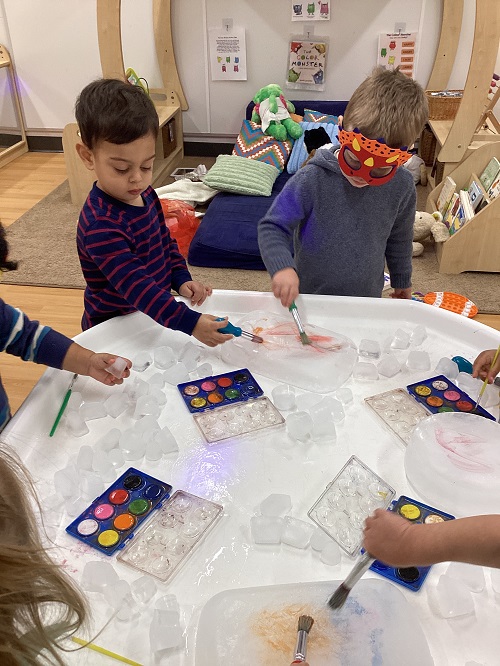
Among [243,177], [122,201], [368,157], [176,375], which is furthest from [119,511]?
[243,177]

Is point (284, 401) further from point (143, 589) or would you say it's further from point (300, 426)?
point (143, 589)

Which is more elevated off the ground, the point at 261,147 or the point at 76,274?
the point at 261,147

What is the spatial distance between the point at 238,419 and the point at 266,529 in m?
0.20

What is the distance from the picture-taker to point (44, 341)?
0.90 m

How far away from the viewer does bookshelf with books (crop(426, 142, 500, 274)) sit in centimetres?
233

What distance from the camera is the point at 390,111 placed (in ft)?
3.38

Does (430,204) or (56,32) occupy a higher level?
(56,32)

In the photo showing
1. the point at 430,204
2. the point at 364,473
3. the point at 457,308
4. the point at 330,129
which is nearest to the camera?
the point at 364,473

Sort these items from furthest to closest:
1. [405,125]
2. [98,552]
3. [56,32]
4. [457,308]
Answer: [56,32] → [457,308] → [405,125] → [98,552]

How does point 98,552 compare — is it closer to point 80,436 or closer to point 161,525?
point 161,525

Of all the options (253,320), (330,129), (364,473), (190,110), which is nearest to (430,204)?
(330,129)

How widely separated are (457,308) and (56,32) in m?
3.03

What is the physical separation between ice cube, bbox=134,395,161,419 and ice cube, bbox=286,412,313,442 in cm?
20

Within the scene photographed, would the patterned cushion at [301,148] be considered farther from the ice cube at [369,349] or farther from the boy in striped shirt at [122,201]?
the ice cube at [369,349]
